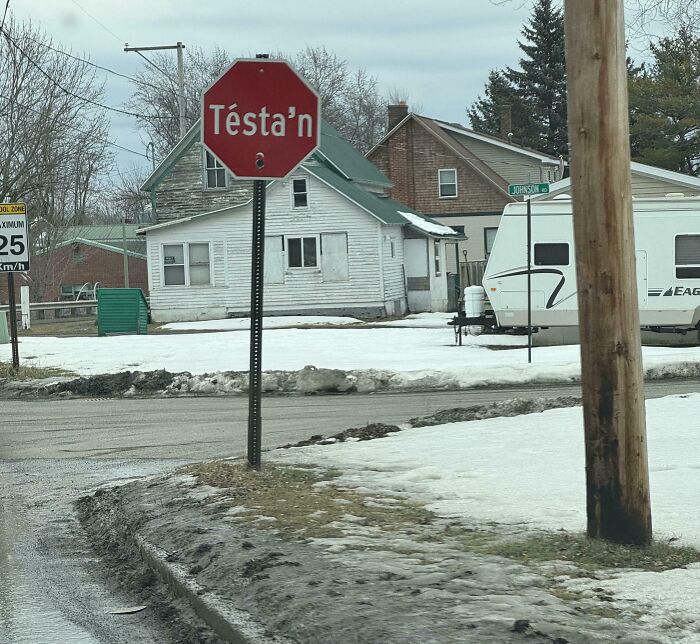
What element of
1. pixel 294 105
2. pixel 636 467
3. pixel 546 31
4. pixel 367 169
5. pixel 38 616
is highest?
pixel 546 31

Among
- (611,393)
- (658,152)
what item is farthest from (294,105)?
(658,152)

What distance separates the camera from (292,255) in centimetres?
4069

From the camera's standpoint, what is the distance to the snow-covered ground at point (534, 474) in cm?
555

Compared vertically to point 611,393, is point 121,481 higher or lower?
lower

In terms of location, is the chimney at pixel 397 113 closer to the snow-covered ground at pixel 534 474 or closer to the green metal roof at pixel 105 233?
the green metal roof at pixel 105 233

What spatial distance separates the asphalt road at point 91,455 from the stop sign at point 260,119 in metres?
2.99

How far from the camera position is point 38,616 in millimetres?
6125

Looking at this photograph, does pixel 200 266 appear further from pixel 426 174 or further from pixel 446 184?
pixel 446 184

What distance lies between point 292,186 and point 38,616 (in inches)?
1381

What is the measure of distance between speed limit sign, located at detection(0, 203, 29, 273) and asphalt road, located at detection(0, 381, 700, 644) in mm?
3242

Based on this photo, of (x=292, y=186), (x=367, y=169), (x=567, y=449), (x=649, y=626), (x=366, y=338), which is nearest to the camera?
(x=649, y=626)

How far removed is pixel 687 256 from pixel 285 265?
56.3ft

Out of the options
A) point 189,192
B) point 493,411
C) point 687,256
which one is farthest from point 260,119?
point 189,192

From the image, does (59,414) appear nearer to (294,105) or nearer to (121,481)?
(121,481)
